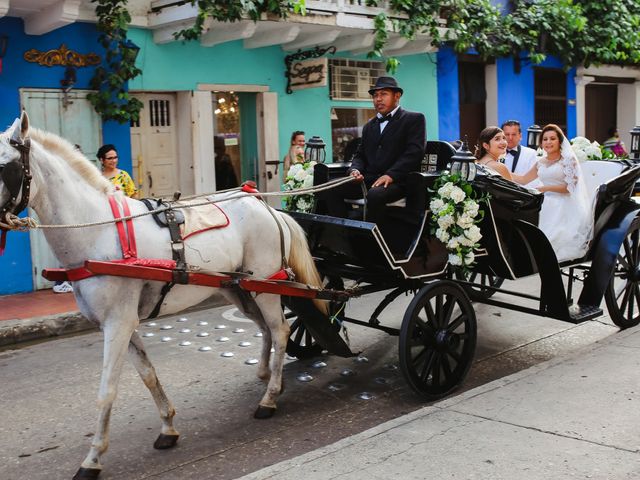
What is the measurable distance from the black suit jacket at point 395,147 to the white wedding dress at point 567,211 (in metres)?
1.79

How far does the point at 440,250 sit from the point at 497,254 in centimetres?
51

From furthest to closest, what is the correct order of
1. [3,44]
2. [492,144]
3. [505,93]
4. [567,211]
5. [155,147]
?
[505,93] < [155,147] < [3,44] < [492,144] < [567,211]

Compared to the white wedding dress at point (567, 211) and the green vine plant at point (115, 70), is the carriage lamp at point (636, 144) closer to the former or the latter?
the white wedding dress at point (567, 211)

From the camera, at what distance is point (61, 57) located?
998cm

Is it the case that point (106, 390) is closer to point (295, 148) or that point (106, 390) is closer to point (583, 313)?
point (583, 313)

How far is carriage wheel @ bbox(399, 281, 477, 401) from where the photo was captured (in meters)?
5.26

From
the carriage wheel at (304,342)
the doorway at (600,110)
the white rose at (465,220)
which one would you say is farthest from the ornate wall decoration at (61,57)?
the doorway at (600,110)

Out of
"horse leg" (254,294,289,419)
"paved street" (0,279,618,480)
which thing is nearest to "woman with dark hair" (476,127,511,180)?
"paved street" (0,279,618,480)

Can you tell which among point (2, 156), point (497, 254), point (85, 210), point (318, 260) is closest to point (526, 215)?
point (497, 254)

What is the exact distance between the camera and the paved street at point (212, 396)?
463 cm

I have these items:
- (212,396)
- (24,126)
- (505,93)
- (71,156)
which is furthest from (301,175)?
(505,93)

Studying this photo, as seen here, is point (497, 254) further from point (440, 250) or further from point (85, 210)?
point (85, 210)

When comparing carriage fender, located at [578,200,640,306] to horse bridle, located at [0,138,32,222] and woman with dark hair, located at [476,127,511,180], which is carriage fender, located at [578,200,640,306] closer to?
woman with dark hair, located at [476,127,511,180]

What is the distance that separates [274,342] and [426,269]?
128cm
